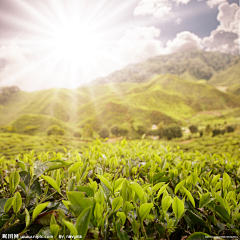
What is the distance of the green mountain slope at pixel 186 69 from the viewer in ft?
120

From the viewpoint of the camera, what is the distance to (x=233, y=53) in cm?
4428

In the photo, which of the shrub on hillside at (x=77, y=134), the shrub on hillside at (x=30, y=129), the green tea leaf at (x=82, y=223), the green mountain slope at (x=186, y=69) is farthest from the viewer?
the green mountain slope at (x=186, y=69)

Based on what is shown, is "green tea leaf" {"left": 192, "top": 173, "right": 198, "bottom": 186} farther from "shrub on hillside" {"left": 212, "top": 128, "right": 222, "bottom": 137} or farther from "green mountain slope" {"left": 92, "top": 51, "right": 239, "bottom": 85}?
"green mountain slope" {"left": 92, "top": 51, "right": 239, "bottom": 85}

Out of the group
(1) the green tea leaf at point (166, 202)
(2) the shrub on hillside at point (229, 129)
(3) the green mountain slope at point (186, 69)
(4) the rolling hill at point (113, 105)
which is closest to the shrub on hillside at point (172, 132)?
(4) the rolling hill at point (113, 105)

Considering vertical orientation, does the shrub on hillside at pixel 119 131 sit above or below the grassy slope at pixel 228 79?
below

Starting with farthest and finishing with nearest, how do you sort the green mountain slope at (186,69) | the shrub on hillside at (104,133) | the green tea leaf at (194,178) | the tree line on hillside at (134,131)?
the green mountain slope at (186,69)
the shrub on hillside at (104,133)
the tree line on hillside at (134,131)
the green tea leaf at (194,178)

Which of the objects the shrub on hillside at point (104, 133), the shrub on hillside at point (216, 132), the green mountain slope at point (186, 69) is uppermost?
the green mountain slope at point (186, 69)

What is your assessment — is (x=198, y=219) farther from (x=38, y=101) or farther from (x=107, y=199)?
(x=38, y=101)

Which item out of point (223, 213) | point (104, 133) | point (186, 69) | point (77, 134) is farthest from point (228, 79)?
point (223, 213)

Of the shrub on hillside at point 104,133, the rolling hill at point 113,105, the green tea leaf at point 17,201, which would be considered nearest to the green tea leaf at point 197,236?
the green tea leaf at point 17,201

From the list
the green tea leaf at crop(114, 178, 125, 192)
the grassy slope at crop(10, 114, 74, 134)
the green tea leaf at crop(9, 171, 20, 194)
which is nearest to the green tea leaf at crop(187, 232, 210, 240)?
the green tea leaf at crop(114, 178, 125, 192)

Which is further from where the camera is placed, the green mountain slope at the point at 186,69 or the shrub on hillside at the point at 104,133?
the green mountain slope at the point at 186,69

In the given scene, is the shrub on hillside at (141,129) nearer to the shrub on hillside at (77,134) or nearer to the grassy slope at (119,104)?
the grassy slope at (119,104)

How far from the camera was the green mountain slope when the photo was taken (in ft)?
120
